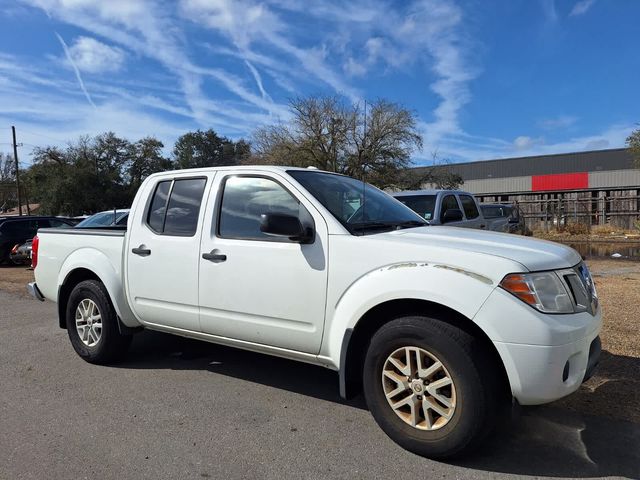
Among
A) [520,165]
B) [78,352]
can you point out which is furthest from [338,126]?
[78,352]

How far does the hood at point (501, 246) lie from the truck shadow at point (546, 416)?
1.23 meters

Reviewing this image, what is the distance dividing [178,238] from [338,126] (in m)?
28.6

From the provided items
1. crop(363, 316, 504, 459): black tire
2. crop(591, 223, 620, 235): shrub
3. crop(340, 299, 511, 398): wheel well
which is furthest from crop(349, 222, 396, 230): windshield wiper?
crop(591, 223, 620, 235): shrub

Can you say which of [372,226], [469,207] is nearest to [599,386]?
[372,226]

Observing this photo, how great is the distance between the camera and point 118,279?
5043mm

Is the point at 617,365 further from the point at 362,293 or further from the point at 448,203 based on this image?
the point at 448,203

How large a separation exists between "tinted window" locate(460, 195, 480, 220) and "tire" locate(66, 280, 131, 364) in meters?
7.93

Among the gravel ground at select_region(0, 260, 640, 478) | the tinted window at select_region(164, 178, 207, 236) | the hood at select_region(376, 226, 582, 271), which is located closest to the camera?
the hood at select_region(376, 226, 582, 271)

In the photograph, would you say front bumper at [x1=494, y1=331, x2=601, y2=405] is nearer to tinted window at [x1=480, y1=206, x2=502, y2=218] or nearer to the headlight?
the headlight

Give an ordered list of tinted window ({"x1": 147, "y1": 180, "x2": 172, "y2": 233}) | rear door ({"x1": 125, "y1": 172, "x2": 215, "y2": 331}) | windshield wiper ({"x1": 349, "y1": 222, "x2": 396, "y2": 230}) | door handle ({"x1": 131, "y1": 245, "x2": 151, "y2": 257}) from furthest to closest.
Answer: tinted window ({"x1": 147, "y1": 180, "x2": 172, "y2": 233}), door handle ({"x1": 131, "y1": 245, "x2": 151, "y2": 257}), rear door ({"x1": 125, "y1": 172, "x2": 215, "y2": 331}), windshield wiper ({"x1": 349, "y1": 222, "x2": 396, "y2": 230})

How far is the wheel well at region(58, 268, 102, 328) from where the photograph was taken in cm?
551

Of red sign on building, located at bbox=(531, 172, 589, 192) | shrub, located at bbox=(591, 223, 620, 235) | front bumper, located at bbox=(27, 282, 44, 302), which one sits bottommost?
shrub, located at bbox=(591, 223, 620, 235)

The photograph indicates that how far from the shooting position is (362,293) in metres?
3.49

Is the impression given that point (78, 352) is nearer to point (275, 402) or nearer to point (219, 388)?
point (219, 388)
